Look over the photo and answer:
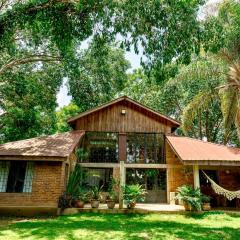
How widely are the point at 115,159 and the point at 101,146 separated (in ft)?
4.30

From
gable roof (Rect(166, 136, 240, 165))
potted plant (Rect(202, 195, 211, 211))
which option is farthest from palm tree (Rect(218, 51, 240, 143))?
potted plant (Rect(202, 195, 211, 211))

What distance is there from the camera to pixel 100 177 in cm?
2012

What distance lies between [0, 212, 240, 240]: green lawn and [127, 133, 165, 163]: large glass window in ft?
21.2

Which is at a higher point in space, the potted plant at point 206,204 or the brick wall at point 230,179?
the brick wall at point 230,179

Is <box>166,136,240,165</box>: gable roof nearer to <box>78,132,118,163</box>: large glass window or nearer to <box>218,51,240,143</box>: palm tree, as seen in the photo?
<box>218,51,240,143</box>: palm tree

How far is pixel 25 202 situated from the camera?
13938 millimetres

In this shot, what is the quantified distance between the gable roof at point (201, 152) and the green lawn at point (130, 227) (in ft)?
9.32

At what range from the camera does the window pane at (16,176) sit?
14414mm

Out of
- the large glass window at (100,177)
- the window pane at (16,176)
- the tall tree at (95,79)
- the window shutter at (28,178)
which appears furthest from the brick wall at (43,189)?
the tall tree at (95,79)

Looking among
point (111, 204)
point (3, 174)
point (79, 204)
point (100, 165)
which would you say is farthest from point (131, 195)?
point (3, 174)

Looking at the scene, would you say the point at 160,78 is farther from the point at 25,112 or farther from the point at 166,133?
the point at 25,112

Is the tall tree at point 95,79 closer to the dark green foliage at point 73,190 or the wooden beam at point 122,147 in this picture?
the wooden beam at point 122,147

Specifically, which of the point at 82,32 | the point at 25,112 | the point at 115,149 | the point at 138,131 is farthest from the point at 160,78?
the point at 25,112

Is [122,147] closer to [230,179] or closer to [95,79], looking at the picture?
[95,79]
